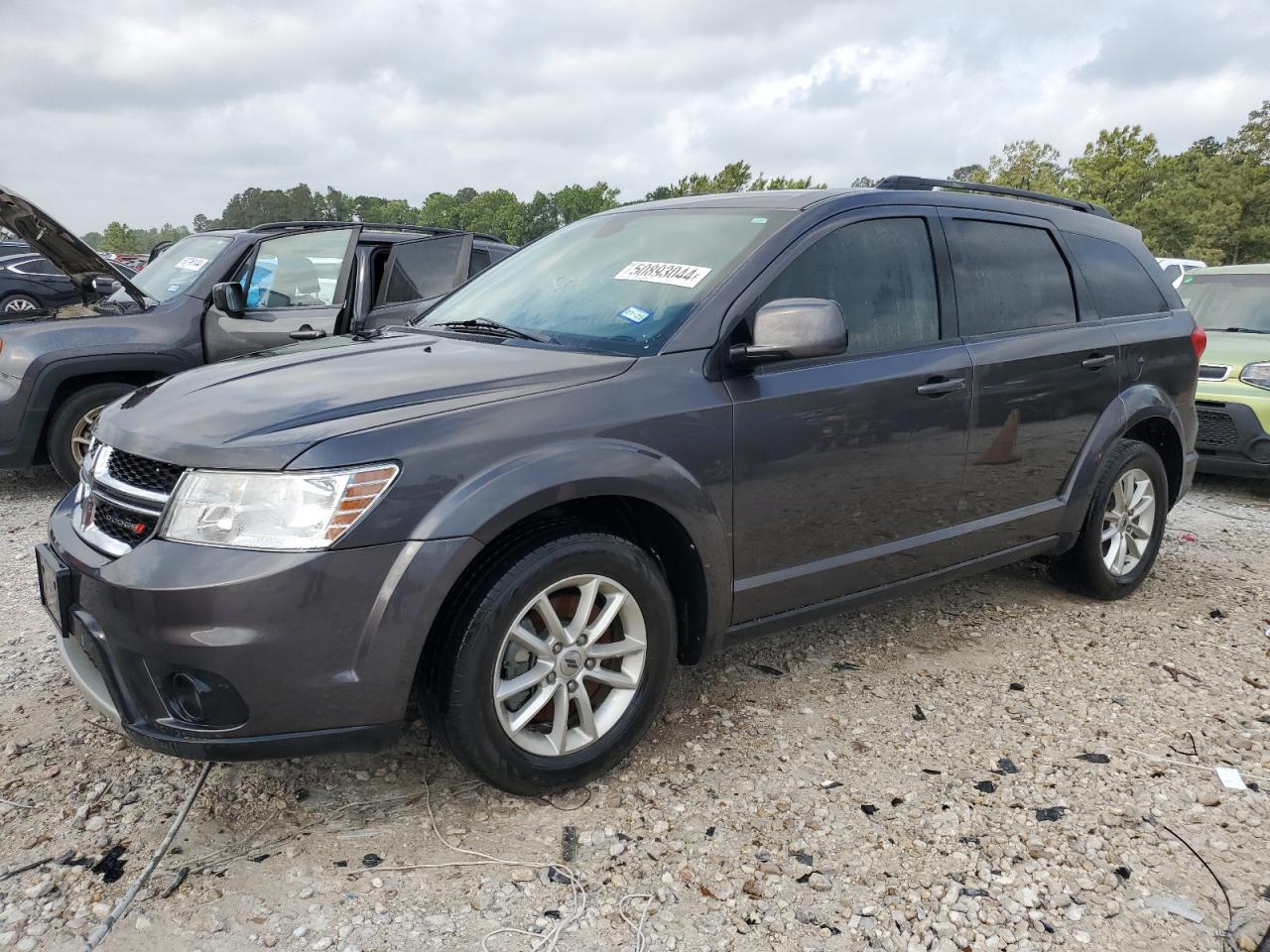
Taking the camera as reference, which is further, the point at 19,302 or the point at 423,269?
the point at 19,302

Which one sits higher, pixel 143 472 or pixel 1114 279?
pixel 1114 279

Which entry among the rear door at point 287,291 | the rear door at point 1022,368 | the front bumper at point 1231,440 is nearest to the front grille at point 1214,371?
the front bumper at point 1231,440

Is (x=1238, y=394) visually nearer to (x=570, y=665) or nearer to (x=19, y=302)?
(x=570, y=665)

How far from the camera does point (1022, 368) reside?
141 inches

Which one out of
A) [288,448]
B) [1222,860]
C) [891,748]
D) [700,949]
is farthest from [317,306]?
[1222,860]

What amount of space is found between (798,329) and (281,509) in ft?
4.83

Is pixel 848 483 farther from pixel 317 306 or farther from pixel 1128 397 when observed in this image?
pixel 317 306

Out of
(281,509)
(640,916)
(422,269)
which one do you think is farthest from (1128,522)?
(422,269)

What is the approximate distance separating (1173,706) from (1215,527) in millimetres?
2966

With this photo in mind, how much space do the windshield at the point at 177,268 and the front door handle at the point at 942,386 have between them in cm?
503

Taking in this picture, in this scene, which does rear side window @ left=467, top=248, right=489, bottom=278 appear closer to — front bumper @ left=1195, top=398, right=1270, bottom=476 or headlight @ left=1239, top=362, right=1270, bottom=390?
front bumper @ left=1195, top=398, right=1270, bottom=476

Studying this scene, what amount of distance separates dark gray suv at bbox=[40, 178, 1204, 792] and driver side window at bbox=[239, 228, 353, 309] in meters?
2.99

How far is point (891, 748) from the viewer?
9.77 ft

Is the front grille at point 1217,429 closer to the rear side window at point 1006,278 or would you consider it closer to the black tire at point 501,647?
the rear side window at point 1006,278
